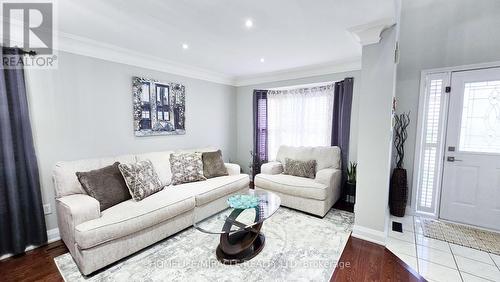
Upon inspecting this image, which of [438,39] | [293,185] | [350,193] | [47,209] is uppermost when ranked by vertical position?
[438,39]

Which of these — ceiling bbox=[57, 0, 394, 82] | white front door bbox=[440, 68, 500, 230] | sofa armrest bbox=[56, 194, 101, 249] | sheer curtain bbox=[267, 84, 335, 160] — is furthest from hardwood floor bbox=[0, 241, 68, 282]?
white front door bbox=[440, 68, 500, 230]

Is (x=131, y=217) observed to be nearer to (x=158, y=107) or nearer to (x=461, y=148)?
(x=158, y=107)

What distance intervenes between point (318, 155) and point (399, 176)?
117 cm

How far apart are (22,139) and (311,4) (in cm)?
308

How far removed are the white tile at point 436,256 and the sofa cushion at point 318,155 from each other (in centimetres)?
151

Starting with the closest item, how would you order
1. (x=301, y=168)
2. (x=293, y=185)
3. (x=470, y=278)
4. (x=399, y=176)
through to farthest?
(x=470, y=278)
(x=399, y=176)
(x=293, y=185)
(x=301, y=168)

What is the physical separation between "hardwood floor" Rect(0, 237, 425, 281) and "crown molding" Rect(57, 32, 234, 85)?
7.32 ft

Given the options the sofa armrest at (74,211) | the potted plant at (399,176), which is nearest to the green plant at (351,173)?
the potted plant at (399,176)

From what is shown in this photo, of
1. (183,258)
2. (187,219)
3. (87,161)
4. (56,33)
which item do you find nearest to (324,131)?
(187,219)

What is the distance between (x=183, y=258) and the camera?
2.14m

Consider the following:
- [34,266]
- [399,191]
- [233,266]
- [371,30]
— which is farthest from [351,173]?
[34,266]

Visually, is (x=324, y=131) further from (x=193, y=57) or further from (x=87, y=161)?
(x=87, y=161)

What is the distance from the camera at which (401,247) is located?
234 centimetres

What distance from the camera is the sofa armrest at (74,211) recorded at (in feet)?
6.28
